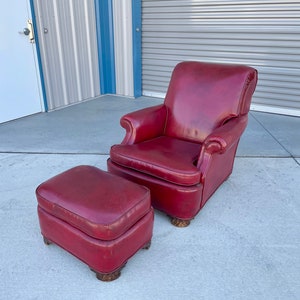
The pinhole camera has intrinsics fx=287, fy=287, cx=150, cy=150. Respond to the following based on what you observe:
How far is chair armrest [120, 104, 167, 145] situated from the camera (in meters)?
1.94

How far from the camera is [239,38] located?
3717 mm

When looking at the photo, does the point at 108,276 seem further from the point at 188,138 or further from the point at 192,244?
the point at 188,138

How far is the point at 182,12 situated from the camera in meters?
4.00

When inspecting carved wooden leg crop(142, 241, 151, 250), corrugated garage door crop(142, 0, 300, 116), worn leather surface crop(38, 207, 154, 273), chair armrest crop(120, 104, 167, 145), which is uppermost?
corrugated garage door crop(142, 0, 300, 116)

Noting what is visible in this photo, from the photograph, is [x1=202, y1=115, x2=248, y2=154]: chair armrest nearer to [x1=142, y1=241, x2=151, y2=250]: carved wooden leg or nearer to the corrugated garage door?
[x1=142, y1=241, x2=151, y2=250]: carved wooden leg

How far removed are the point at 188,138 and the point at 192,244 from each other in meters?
0.78

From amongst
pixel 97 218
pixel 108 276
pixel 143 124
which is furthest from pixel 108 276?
pixel 143 124

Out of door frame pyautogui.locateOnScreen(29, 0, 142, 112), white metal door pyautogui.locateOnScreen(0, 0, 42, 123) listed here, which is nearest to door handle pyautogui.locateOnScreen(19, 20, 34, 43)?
white metal door pyautogui.locateOnScreen(0, 0, 42, 123)

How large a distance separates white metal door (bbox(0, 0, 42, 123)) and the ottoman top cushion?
8.03ft

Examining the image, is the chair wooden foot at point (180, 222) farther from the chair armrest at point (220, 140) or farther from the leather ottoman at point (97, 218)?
the chair armrest at point (220, 140)

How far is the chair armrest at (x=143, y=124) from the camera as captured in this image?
1.94 meters

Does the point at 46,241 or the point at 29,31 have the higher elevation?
the point at 29,31

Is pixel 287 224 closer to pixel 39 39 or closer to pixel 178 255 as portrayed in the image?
pixel 178 255

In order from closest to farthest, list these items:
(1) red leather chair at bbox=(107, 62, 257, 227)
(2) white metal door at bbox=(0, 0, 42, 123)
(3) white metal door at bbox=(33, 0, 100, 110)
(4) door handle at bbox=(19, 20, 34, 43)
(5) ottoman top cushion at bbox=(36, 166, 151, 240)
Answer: (5) ottoman top cushion at bbox=(36, 166, 151, 240)
(1) red leather chair at bbox=(107, 62, 257, 227)
(2) white metal door at bbox=(0, 0, 42, 123)
(4) door handle at bbox=(19, 20, 34, 43)
(3) white metal door at bbox=(33, 0, 100, 110)
